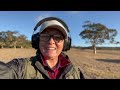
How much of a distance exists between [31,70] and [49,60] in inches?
9.6

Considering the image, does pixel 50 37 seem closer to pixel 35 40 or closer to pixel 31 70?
pixel 35 40

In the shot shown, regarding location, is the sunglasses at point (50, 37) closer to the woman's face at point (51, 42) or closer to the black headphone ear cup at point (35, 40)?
the woman's face at point (51, 42)

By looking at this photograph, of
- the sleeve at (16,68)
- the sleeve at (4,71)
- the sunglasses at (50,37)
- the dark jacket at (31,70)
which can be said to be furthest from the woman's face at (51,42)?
the sleeve at (4,71)

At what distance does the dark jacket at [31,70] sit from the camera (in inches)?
88.3

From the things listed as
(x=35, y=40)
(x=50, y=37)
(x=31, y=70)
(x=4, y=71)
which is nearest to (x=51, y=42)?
(x=50, y=37)

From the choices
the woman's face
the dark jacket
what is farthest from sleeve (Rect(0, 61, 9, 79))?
the woman's face

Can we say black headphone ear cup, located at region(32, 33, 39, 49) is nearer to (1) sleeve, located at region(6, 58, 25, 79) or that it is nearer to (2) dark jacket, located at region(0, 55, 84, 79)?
(2) dark jacket, located at region(0, 55, 84, 79)

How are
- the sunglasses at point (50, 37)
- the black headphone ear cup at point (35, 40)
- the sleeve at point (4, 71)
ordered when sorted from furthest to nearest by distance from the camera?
the black headphone ear cup at point (35, 40) → the sunglasses at point (50, 37) → the sleeve at point (4, 71)

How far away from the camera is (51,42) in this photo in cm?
239

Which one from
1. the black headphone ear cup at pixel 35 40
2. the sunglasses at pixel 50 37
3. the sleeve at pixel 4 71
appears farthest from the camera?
the black headphone ear cup at pixel 35 40
